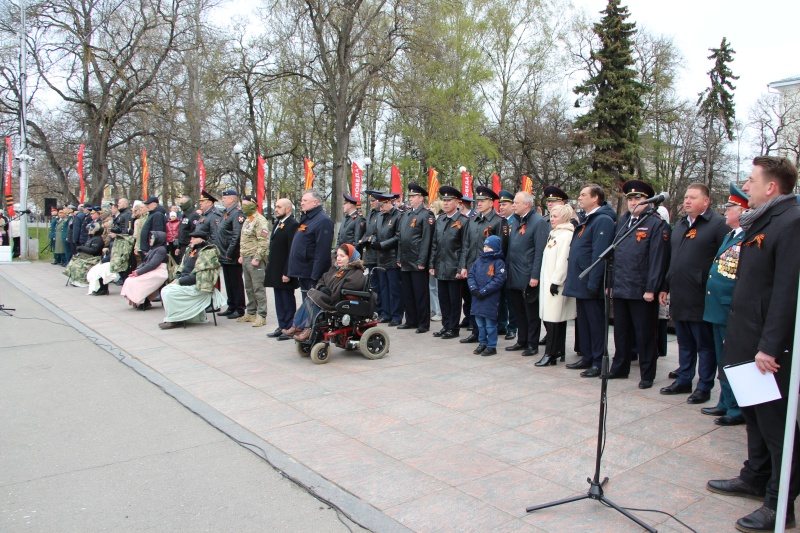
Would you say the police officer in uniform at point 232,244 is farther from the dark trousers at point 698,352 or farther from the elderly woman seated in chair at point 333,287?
the dark trousers at point 698,352

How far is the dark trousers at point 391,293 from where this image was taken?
10.3 meters

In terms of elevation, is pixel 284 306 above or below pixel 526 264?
below

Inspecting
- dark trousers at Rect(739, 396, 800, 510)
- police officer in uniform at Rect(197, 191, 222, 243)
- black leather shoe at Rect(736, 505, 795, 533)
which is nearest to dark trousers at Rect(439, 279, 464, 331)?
police officer in uniform at Rect(197, 191, 222, 243)

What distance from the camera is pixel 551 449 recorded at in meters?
4.70

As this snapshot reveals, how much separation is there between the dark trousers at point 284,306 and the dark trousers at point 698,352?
5.45 meters

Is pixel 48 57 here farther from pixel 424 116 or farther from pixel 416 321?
pixel 416 321

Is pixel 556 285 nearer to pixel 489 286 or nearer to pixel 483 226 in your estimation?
pixel 489 286

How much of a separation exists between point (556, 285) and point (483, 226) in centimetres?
164

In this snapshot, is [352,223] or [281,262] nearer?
[281,262]

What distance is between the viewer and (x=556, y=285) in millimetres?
7375

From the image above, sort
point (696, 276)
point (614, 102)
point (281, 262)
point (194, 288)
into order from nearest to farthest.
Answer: point (696, 276), point (281, 262), point (194, 288), point (614, 102)

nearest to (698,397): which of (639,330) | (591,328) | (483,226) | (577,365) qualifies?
(639,330)

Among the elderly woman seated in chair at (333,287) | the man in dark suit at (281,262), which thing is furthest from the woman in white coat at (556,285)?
the man in dark suit at (281,262)

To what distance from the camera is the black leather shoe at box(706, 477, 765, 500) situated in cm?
385
